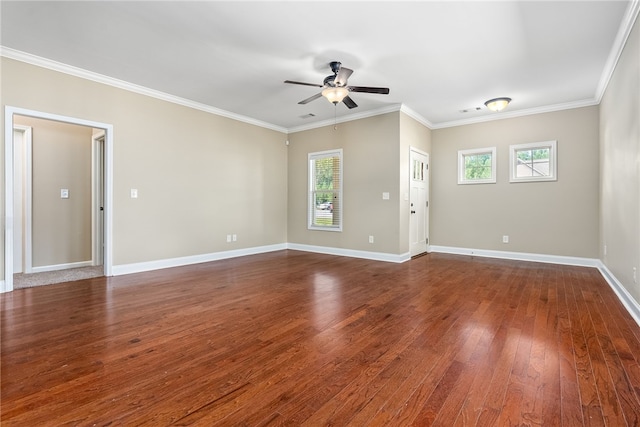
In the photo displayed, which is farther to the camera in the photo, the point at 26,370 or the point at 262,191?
the point at 262,191

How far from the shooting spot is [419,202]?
6227 mm

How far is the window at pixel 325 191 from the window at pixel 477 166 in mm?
2521

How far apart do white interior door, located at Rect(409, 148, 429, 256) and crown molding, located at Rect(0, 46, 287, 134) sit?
3.48 meters

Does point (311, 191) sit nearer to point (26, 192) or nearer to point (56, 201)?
point (56, 201)

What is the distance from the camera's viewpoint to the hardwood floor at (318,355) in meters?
1.54

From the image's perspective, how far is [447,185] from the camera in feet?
21.3

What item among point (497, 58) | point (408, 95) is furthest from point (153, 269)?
point (497, 58)

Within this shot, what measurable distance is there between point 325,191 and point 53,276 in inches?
186

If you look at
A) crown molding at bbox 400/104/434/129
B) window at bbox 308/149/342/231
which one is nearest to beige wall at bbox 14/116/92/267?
window at bbox 308/149/342/231

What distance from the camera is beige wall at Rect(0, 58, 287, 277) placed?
3.99 m

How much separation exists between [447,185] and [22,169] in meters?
7.38

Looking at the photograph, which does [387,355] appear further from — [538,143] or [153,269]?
[538,143]

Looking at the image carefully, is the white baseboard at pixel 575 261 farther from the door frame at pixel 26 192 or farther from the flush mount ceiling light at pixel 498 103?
the door frame at pixel 26 192

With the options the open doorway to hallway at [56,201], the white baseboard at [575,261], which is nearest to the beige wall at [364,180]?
the white baseboard at [575,261]
